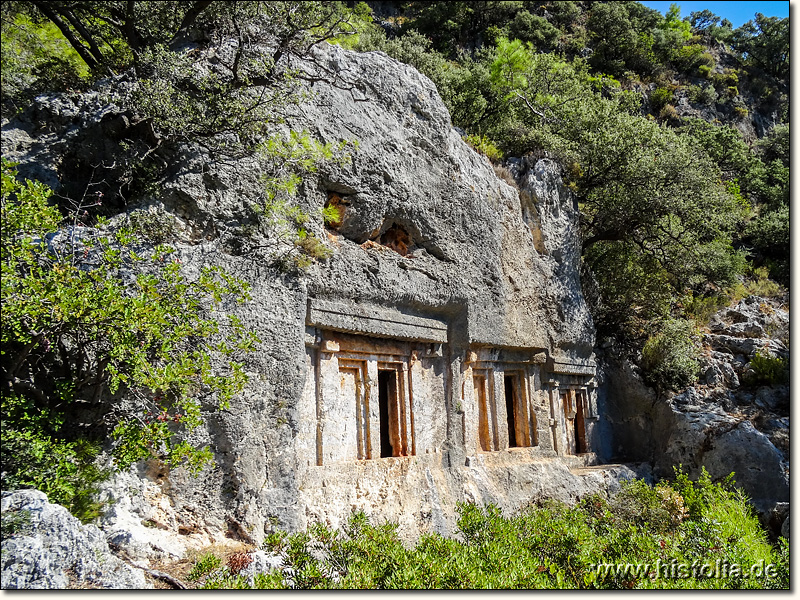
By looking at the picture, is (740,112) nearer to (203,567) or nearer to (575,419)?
(575,419)

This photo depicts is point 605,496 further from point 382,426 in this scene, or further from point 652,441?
point 382,426

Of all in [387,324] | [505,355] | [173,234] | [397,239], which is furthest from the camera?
[505,355]

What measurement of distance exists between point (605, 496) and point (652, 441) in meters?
3.10

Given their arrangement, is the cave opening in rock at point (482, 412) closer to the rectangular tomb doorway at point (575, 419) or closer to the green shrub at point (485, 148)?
the rectangular tomb doorway at point (575, 419)

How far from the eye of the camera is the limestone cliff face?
22.0 ft

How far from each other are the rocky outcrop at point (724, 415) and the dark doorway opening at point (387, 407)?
21.7 ft

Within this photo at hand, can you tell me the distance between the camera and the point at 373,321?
28.5ft

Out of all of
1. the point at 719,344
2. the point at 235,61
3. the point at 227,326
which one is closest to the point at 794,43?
the point at 719,344

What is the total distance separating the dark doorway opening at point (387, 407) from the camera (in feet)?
30.9

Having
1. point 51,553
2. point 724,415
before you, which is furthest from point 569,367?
point 51,553

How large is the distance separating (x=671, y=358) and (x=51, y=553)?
41.0 ft

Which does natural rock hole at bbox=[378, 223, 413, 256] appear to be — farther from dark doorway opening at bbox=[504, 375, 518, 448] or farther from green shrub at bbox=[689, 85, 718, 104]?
green shrub at bbox=[689, 85, 718, 104]

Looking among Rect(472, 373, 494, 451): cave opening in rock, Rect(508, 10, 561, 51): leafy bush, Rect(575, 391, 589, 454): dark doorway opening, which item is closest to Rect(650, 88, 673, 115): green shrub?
Rect(508, 10, 561, 51): leafy bush

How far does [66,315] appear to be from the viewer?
473 centimetres
